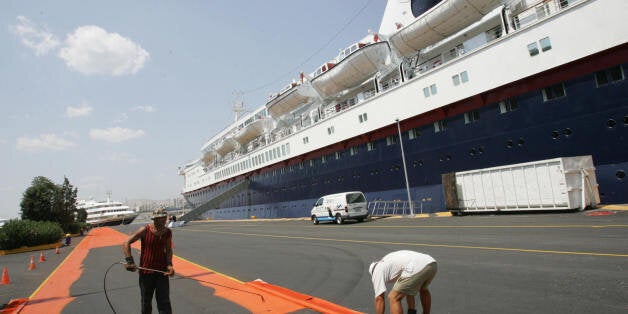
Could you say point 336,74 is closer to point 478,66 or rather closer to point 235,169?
point 478,66

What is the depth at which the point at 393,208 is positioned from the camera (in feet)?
74.6

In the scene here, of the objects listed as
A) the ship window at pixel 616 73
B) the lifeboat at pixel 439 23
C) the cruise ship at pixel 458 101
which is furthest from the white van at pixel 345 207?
the ship window at pixel 616 73

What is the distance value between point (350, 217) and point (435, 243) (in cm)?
Answer: 1072

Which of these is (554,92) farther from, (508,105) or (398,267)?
(398,267)

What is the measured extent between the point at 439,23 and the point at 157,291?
63.1 feet

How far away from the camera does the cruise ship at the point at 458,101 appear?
1374 cm

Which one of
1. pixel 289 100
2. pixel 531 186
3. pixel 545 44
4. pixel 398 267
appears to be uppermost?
pixel 289 100

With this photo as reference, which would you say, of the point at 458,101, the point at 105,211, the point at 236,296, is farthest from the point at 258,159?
the point at 105,211

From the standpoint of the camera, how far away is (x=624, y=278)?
514cm

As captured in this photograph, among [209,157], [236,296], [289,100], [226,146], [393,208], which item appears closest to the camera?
[236,296]

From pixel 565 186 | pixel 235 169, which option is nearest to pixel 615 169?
pixel 565 186

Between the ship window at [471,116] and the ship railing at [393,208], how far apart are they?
5.84 metres

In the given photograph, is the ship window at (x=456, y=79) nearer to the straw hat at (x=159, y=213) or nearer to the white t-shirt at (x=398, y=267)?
the white t-shirt at (x=398, y=267)

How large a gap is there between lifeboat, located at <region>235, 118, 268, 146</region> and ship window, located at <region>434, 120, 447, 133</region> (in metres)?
23.2
